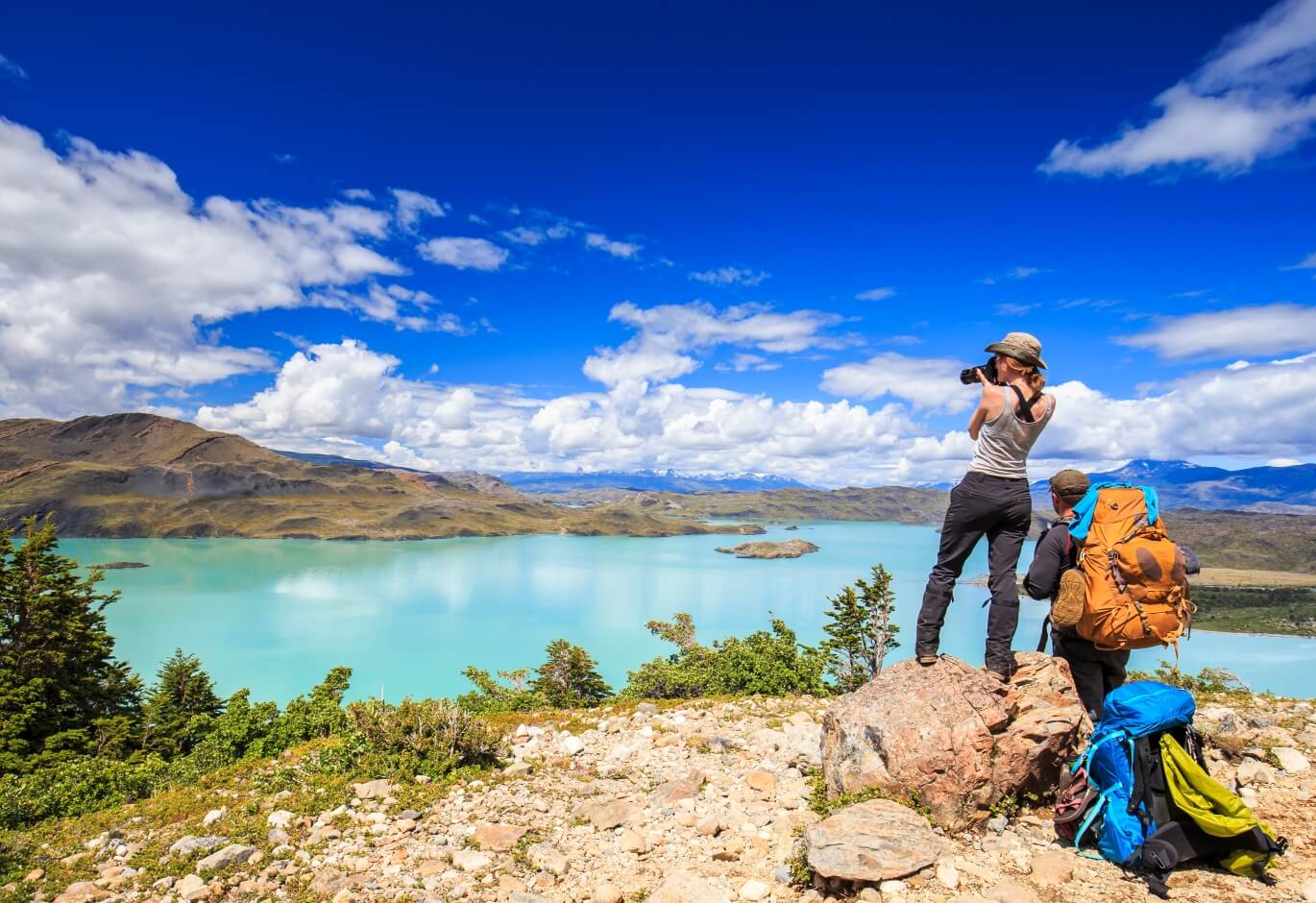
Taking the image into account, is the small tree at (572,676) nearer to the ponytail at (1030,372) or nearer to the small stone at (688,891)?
the small stone at (688,891)

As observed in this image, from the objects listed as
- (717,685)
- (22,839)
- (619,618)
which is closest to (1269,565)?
(619,618)

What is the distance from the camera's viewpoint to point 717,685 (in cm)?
1560

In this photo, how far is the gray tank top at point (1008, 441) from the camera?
20.7 ft

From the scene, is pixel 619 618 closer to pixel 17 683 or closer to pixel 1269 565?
pixel 17 683

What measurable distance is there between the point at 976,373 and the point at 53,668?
28.8 metres

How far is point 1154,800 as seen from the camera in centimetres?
499

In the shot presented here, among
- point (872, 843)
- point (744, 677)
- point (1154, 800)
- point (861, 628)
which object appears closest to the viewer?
point (1154, 800)

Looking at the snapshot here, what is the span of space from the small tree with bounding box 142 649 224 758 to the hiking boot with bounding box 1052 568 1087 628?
22.0m

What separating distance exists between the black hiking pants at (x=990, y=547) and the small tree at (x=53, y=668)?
22.5 meters

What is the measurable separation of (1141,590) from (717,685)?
11.4 metres

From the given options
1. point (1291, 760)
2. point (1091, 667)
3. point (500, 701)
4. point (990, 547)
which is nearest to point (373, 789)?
point (500, 701)

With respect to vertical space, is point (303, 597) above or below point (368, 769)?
below

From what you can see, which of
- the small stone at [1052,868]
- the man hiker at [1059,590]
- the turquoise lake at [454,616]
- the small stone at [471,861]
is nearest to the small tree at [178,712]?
the small stone at [471,861]

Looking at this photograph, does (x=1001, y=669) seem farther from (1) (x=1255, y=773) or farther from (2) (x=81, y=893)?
(2) (x=81, y=893)
